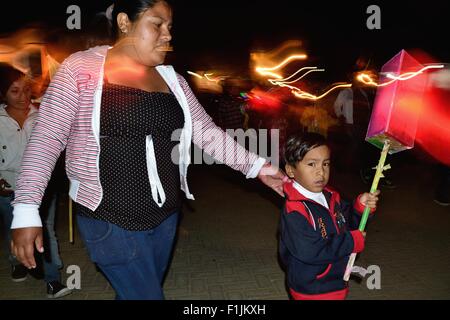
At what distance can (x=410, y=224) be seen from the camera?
6.23m

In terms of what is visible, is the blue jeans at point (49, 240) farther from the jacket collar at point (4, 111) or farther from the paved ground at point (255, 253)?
the jacket collar at point (4, 111)

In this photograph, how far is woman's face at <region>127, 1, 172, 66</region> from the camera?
7.25ft

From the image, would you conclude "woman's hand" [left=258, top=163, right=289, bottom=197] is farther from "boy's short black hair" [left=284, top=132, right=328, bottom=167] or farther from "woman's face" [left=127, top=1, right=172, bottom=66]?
"woman's face" [left=127, top=1, right=172, bottom=66]

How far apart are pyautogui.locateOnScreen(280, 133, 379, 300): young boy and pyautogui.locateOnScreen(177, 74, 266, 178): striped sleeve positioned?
0.26m

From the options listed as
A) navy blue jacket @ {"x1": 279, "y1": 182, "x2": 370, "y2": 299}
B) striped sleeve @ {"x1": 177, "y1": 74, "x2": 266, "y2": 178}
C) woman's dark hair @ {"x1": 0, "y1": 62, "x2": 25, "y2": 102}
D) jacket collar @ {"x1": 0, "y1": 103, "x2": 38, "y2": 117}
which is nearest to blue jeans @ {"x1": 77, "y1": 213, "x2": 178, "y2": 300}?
striped sleeve @ {"x1": 177, "y1": 74, "x2": 266, "y2": 178}

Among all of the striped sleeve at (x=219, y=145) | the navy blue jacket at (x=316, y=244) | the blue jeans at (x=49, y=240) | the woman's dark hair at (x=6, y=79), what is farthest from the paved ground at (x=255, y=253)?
the woman's dark hair at (x=6, y=79)

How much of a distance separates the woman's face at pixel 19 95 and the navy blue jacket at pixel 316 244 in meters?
2.93

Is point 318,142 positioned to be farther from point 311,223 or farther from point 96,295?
point 96,295

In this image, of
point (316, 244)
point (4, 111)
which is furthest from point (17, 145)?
point (316, 244)

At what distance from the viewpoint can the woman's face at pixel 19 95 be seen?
404 centimetres

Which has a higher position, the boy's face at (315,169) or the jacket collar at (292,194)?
the boy's face at (315,169)

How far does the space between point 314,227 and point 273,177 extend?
1.70 ft

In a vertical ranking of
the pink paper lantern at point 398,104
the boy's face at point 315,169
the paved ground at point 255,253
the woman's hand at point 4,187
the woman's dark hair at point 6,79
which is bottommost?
the paved ground at point 255,253

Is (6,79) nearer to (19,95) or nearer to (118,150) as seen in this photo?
(19,95)
